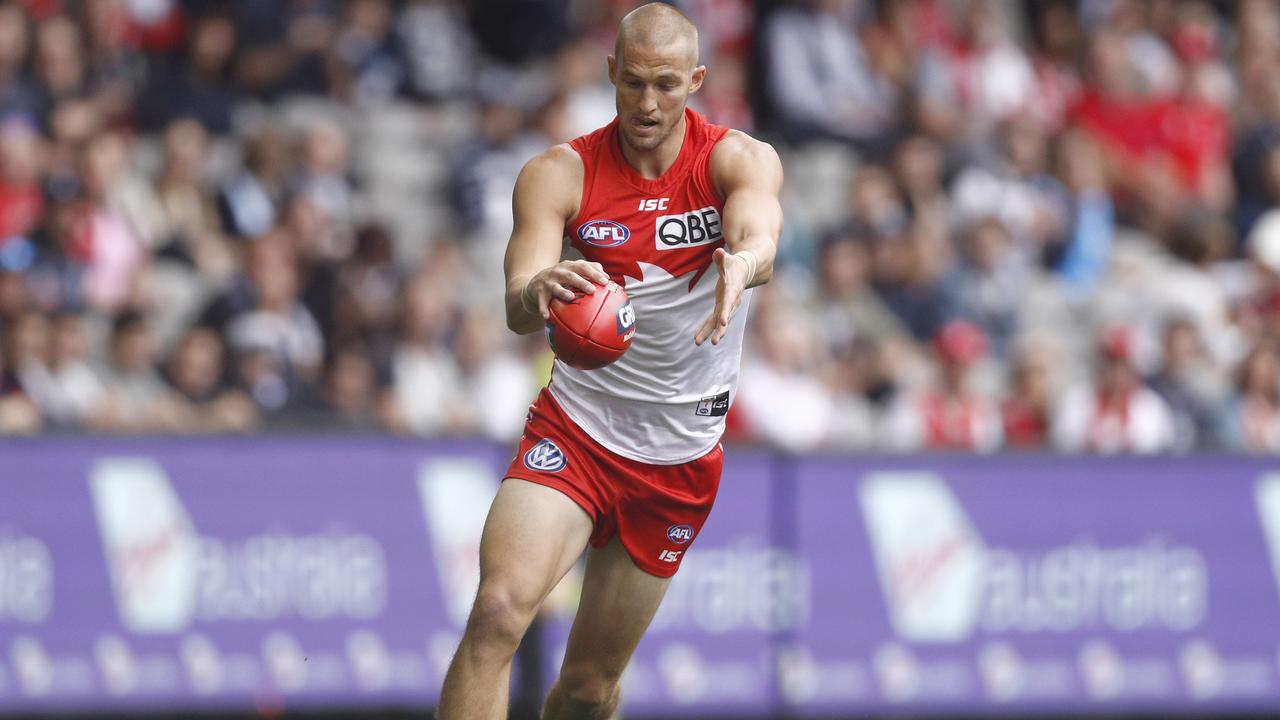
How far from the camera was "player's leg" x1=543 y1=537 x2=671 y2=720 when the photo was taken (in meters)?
7.37

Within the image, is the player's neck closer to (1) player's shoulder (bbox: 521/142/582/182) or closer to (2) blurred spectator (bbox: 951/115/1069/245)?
(1) player's shoulder (bbox: 521/142/582/182)

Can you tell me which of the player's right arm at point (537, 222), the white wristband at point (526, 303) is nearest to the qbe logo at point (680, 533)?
the player's right arm at point (537, 222)

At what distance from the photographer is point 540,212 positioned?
688 cm

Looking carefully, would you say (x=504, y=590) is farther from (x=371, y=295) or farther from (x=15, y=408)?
(x=371, y=295)

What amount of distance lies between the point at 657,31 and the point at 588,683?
2490 millimetres

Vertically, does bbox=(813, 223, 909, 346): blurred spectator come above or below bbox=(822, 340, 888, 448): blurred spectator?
above

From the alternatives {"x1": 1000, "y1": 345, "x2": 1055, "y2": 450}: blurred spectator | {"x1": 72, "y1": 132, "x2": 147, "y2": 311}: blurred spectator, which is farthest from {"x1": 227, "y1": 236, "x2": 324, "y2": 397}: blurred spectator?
{"x1": 1000, "y1": 345, "x2": 1055, "y2": 450}: blurred spectator

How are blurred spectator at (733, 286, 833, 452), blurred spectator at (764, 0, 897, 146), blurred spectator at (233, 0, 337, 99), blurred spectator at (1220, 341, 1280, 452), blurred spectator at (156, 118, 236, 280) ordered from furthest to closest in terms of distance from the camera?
1. blurred spectator at (764, 0, 897, 146)
2. blurred spectator at (233, 0, 337, 99)
3. blurred spectator at (1220, 341, 1280, 452)
4. blurred spectator at (156, 118, 236, 280)
5. blurred spectator at (733, 286, 833, 452)

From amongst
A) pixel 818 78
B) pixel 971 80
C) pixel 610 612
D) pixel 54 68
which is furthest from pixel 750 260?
pixel 971 80

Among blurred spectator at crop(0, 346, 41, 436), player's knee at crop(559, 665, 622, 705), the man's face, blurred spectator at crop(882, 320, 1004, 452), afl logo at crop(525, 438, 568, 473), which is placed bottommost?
blurred spectator at crop(882, 320, 1004, 452)

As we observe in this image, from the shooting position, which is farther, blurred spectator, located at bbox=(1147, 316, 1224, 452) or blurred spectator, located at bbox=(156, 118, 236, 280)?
blurred spectator, located at bbox=(1147, 316, 1224, 452)

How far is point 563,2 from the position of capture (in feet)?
53.8

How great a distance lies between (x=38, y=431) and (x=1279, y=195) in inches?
409

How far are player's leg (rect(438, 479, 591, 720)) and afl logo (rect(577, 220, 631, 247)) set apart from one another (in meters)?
0.91
